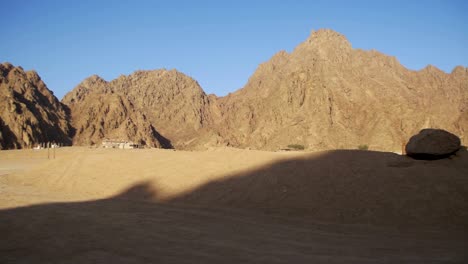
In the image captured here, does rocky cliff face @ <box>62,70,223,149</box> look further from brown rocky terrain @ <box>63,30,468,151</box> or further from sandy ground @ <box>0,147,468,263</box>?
sandy ground @ <box>0,147,468,263</box>

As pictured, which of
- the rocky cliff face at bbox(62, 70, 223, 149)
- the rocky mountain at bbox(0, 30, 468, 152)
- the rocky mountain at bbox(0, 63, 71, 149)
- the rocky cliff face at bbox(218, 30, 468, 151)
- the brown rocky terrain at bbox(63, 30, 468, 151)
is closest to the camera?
the rocky mountain at bbox(0, 63, 71, 149)

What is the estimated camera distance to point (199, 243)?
7949 millimetres

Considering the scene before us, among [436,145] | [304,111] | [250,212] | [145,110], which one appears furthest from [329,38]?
[250,212]

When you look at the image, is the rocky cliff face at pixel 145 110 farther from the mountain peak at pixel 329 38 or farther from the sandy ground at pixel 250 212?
the sandy ground at pixel 250 212

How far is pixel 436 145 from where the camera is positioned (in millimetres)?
15008

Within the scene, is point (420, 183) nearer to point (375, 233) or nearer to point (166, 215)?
point (375, 233)

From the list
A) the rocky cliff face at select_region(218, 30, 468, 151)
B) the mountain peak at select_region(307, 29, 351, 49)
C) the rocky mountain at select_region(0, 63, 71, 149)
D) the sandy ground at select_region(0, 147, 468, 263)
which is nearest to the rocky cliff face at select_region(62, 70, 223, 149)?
the rocky mountain at select_region(0, 63, 71, 149)

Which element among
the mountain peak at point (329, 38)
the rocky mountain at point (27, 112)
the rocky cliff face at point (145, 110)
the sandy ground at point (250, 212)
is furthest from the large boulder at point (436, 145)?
the mountain peak at point (329, 38)

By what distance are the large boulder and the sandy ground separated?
434 mm

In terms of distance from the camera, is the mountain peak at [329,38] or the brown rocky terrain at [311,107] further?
the mountain peak at [329,38]

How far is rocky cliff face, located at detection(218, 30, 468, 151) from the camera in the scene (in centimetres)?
7656

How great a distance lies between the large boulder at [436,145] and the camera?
14945 mm

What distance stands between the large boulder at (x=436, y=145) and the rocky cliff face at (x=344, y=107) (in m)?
56.2

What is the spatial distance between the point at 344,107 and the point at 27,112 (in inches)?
2465
